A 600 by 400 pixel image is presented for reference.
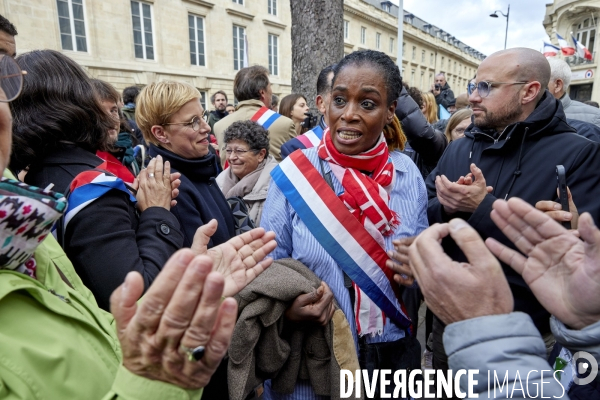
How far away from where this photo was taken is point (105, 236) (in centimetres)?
134

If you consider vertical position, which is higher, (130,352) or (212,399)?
(130,352)

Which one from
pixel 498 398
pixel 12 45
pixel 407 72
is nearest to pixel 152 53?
pixel 12 45

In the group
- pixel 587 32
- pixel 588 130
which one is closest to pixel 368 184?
pixel 588 130

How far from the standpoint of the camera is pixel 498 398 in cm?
96

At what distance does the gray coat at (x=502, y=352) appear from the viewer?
944mm

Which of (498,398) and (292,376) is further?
(292,376)

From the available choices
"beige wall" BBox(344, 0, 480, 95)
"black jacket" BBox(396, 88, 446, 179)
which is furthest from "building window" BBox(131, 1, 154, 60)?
"beige wall" BBox(344, 0, 480, 95)

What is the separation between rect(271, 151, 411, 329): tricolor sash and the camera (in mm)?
1745

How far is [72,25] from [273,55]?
34.0ft

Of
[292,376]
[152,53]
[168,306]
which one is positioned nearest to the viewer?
[168,306]

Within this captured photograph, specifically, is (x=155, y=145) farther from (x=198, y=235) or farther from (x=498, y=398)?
(x=498, y=398)

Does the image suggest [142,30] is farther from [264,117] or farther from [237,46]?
[264,117]

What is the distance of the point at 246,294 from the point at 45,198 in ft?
2.58

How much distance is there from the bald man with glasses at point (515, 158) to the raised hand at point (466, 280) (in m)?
1.01
